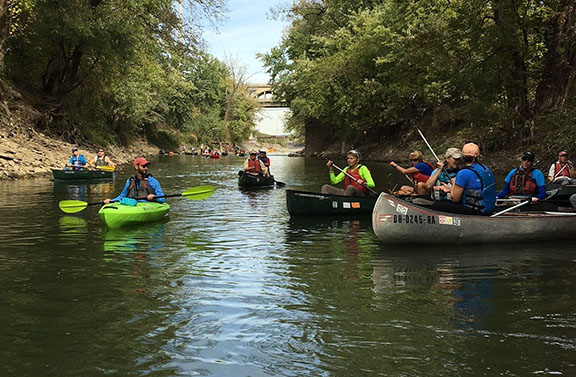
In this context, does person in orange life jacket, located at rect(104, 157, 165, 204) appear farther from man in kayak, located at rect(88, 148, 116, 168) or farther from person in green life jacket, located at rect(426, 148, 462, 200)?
man in kayak, located at rect(88, 148, 116, 168)

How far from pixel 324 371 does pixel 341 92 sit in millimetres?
36695

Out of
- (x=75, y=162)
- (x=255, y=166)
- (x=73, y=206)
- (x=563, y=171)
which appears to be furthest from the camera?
(x=75, y=162)

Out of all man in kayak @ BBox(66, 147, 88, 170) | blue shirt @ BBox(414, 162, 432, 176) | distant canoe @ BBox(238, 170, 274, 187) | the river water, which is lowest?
the river water

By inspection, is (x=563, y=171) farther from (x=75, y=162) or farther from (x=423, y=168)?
(x=75, y=162)

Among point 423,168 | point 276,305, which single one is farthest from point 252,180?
point 276,305

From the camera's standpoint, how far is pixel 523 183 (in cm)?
1082

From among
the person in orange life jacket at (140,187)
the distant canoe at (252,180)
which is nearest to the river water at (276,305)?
the person in orange life jacket at (140,187)

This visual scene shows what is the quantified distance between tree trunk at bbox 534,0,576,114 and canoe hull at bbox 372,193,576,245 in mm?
13938

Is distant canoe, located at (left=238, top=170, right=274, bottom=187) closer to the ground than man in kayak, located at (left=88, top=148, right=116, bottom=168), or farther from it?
closer to the ground

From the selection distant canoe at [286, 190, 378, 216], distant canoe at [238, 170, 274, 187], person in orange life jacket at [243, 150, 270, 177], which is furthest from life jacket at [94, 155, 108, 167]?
distant canoe at [286, 190, 378, 216]

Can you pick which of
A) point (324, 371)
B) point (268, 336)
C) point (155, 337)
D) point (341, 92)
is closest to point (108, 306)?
point (155, 337)

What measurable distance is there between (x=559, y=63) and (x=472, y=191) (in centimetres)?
1587

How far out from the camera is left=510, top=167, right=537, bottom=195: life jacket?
10.7 meters

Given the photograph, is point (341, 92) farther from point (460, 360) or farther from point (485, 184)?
point (460, 360)
